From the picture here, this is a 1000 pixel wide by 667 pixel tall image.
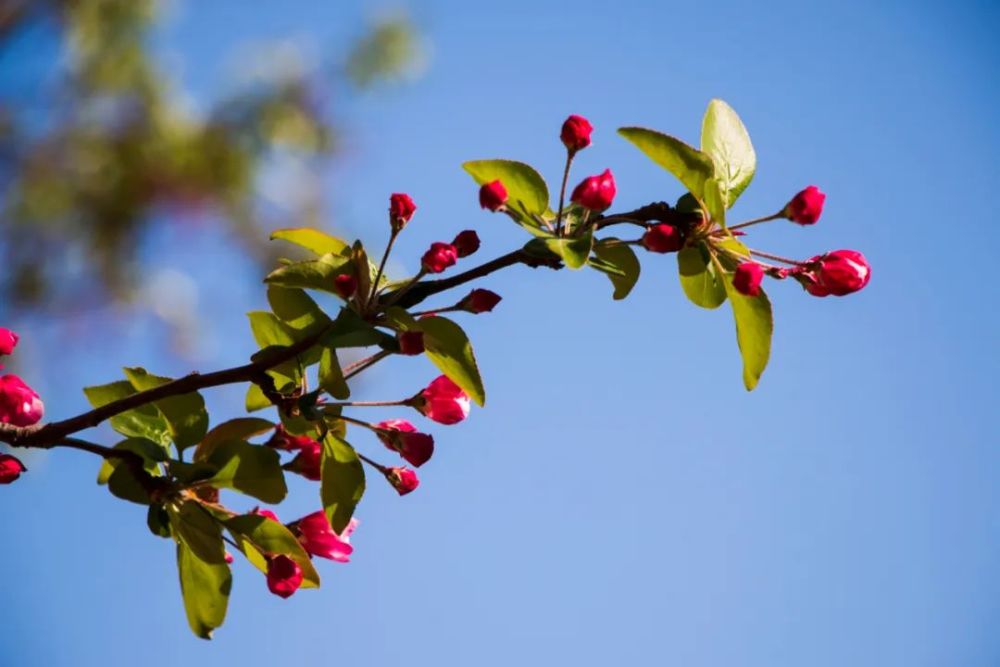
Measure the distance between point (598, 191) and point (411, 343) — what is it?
7.4 inches

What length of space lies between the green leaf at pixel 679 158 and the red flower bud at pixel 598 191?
0.04 metres

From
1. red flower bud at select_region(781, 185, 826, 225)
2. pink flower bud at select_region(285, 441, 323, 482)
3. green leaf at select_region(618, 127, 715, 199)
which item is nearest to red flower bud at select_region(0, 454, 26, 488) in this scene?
pink flower bud at select_region(285, 441, 323, 482)

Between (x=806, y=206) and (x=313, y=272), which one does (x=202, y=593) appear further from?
(x=806, y=206)

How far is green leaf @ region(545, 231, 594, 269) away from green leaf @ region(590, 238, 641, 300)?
0.04 m

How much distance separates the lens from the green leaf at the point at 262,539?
2.86ft

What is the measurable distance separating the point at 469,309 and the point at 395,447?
0.15 meters

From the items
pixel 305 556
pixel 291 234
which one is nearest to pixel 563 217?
pixel 291 234

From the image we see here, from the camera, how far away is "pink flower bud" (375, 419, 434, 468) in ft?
3.01

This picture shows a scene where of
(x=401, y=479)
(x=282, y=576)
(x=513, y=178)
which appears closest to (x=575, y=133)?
(x=513, y=178)

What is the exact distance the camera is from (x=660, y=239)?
2.70ft

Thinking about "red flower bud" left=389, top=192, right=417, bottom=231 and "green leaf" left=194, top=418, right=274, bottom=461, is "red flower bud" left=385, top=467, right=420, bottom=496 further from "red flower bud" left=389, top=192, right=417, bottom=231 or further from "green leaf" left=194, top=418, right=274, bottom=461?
"red flower bud" left=389, top=192, right=417, bottom=231

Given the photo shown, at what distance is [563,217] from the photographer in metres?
0.86

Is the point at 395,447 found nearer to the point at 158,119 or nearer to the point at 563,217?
the point at 563,217

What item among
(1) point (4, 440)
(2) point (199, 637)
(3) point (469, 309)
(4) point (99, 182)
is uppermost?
(4) point (99, 182)
